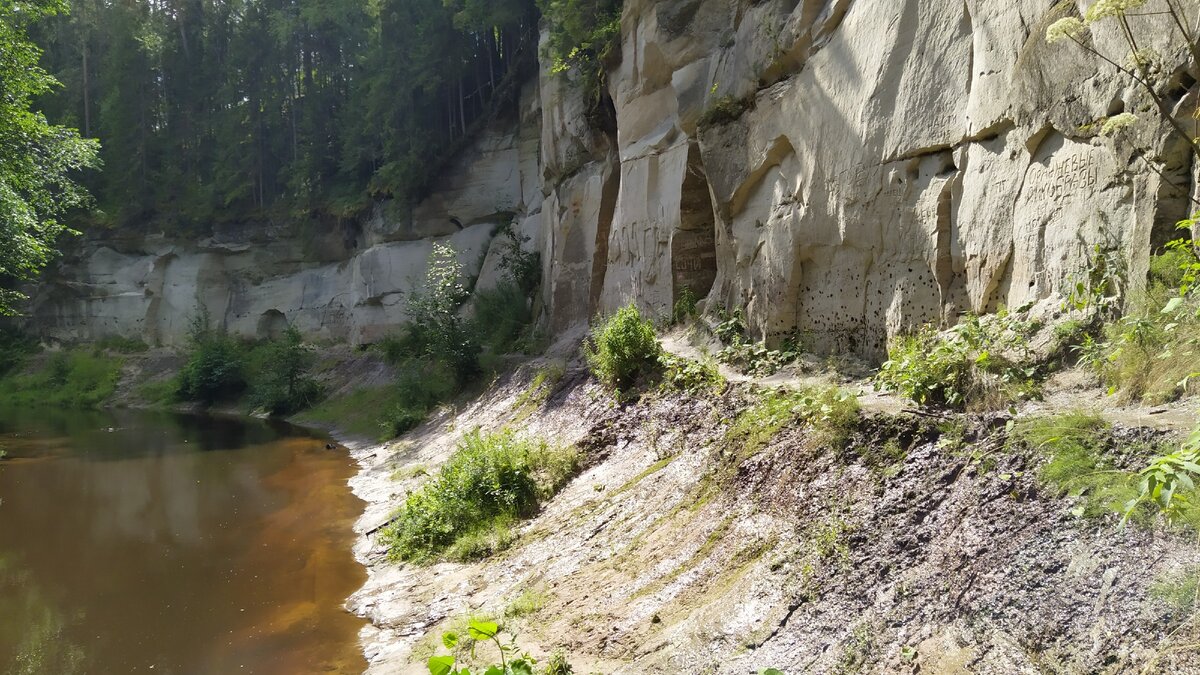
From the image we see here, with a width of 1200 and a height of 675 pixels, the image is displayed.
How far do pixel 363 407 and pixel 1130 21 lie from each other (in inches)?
795

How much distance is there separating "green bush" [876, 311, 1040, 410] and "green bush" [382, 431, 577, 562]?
4723mm

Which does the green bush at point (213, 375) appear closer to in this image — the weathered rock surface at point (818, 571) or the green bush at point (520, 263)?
the green bush at point (520, 263)

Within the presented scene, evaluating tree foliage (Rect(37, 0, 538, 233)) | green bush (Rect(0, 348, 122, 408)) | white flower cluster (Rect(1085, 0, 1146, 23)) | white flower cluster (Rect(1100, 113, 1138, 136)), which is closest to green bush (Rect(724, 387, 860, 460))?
white flower cluster (Rect(1100, 113, 1138, 136))

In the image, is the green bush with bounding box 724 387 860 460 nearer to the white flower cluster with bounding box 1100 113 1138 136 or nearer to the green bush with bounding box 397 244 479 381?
the white flower cluster with bounding box 1100 113 1138 136

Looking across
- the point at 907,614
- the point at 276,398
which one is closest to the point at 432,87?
the point at 276,398

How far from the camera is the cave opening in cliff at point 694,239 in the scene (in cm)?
1439

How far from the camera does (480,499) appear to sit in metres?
10.5

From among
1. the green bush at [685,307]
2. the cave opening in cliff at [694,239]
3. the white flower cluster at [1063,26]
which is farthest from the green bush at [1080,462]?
the cave opening in cliff at [694,239]

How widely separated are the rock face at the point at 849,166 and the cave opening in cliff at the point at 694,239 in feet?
0.12

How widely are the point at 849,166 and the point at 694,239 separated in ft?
16.6

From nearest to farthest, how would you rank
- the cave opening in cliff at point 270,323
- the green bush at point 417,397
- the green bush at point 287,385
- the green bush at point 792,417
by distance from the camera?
the green bush at point 792,417 → the green bush at point 417,397 → the green bush at point 287,385 → the cave opening in cliff at point 270,323

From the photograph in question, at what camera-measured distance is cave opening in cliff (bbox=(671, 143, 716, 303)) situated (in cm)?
1439

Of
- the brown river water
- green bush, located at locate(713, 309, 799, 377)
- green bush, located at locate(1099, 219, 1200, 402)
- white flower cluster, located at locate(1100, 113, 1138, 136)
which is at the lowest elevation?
the brown river water

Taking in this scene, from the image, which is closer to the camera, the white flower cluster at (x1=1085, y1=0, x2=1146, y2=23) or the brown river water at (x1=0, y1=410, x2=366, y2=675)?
the white flower cluster at (x1=1085, y1=0, x2=1146, y2=23)
